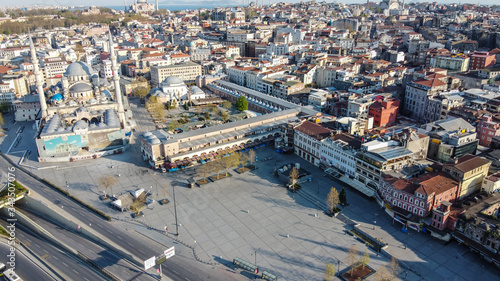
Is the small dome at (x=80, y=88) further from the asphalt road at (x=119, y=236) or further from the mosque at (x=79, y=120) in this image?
the asphalt road at (x=119, y=236)

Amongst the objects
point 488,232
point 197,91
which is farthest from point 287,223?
point 197,91

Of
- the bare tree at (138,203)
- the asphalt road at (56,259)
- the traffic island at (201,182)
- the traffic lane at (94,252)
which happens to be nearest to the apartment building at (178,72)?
the traffic island at (201,182)

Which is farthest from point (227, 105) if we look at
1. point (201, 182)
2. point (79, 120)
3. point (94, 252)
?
point (94, 252)

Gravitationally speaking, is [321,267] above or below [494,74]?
below

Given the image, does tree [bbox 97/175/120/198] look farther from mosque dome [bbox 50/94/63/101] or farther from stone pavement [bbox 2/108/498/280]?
mosque dome [bbox 50/94/63/101]

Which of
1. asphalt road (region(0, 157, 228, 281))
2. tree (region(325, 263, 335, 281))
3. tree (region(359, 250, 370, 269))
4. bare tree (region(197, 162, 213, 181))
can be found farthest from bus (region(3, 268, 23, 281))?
tree (region(359, 250, 370, 269))

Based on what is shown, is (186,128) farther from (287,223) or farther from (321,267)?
(321,267)
